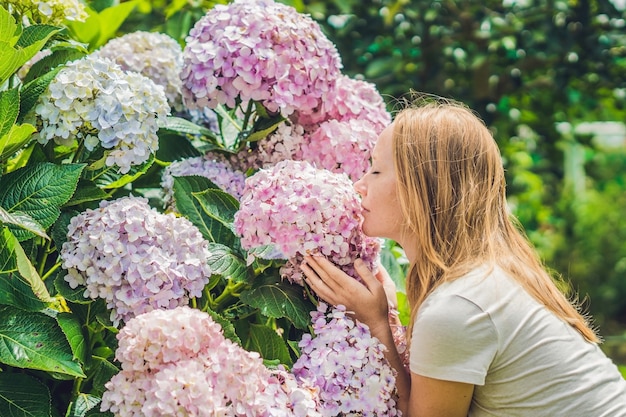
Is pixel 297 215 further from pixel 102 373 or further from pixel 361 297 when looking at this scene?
pixel 102 373

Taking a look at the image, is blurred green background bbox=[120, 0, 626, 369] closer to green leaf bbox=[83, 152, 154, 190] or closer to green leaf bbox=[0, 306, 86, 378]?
green leaf bbox=[83, 152, 154, 190]

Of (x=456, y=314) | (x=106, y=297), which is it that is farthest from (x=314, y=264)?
(x=106, y=297)

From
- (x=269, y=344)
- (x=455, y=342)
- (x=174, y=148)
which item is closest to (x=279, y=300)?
(x=269, y=344)

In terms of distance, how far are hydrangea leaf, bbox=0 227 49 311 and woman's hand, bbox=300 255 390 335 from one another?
51 cm

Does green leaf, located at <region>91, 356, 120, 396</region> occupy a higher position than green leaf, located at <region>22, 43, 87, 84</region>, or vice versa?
green leaf, located at <region>22, 43, 87, 84</region>

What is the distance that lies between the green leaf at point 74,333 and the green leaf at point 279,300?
1.04ft

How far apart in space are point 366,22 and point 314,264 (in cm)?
208

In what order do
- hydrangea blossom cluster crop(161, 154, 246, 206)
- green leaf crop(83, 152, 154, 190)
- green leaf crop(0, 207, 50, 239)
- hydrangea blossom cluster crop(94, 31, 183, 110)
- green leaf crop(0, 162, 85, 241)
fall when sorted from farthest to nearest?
hydrangea blossom cluster crop(94, 31, 183, 110)
hydrangea blossom cluster crop(161, 154, 246, 206)
green leaf crop(83, 152, 154, 190)
green leaf crop(0, 162, 85, 241)
green leaf crop(0, 207, 50, 239)

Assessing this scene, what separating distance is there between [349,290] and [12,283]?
0.64 m

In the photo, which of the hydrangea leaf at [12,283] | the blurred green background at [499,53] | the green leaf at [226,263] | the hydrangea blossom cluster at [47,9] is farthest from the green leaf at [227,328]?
the blurred green background at [499,53]

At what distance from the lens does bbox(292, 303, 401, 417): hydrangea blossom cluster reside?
1.61m

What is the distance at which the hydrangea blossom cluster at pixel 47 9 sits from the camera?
1.88m

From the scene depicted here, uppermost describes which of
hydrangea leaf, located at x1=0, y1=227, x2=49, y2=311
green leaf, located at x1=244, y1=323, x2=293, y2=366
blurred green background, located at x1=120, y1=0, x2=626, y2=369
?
hydrangea leaf, located at x1=0, y1=227, x2=49, y2=311

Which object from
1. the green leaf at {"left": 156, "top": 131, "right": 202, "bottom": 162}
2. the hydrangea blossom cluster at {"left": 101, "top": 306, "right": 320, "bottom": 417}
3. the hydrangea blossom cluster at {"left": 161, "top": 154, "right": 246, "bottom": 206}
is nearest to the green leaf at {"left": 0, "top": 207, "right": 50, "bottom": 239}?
the hydrangea blossom cluster at {"left": 101, "top": 306, "right": 320, "bottom": 417}
